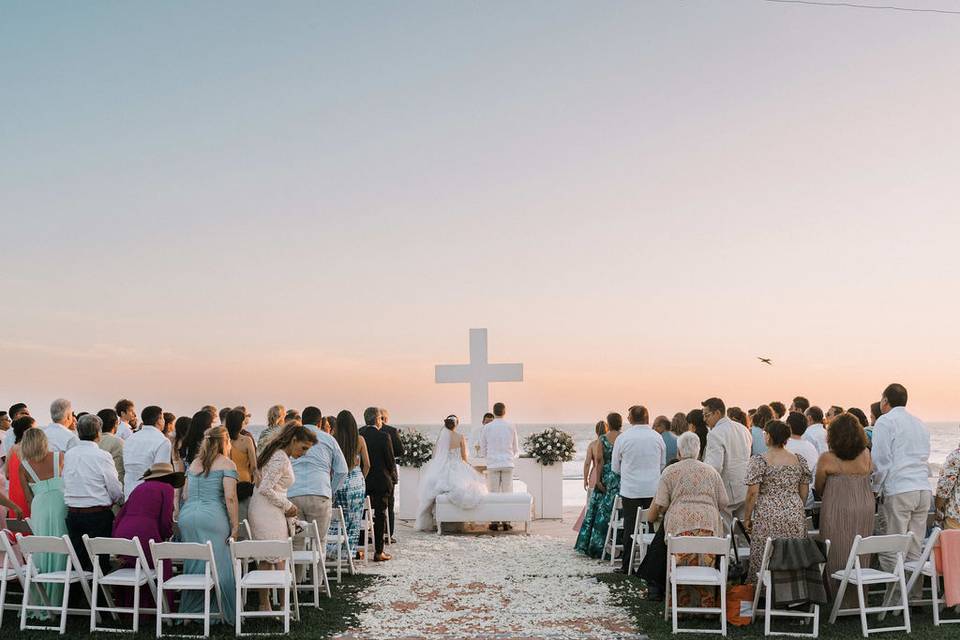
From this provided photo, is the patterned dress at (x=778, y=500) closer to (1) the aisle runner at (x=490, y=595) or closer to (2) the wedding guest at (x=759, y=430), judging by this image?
(1) the aisle runner at (x=490, y=595)

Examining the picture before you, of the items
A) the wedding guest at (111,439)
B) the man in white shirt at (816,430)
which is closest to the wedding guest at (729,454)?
the man in white shirt at (816,430)

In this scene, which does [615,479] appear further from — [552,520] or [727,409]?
[552,520]

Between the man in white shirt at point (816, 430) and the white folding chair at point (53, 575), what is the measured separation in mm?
6994

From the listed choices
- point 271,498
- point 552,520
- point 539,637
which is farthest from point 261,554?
point 552,520

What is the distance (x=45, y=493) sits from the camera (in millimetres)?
7582

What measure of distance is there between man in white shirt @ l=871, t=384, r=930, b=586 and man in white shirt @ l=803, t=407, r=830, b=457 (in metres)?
1.62

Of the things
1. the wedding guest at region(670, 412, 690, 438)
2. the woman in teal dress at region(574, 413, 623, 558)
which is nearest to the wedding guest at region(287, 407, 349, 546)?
the woman in teal dress at region(574, 413, 623, 558)

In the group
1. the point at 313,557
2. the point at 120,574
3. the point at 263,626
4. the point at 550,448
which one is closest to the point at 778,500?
the point at 313,557

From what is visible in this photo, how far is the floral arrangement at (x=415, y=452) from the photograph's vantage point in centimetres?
1420

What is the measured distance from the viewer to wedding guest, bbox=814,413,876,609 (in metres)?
7.27

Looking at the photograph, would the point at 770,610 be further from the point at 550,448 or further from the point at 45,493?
the point at 550,448

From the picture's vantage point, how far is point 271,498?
736cm

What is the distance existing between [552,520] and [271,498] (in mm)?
8027

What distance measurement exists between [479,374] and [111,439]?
8538mm
